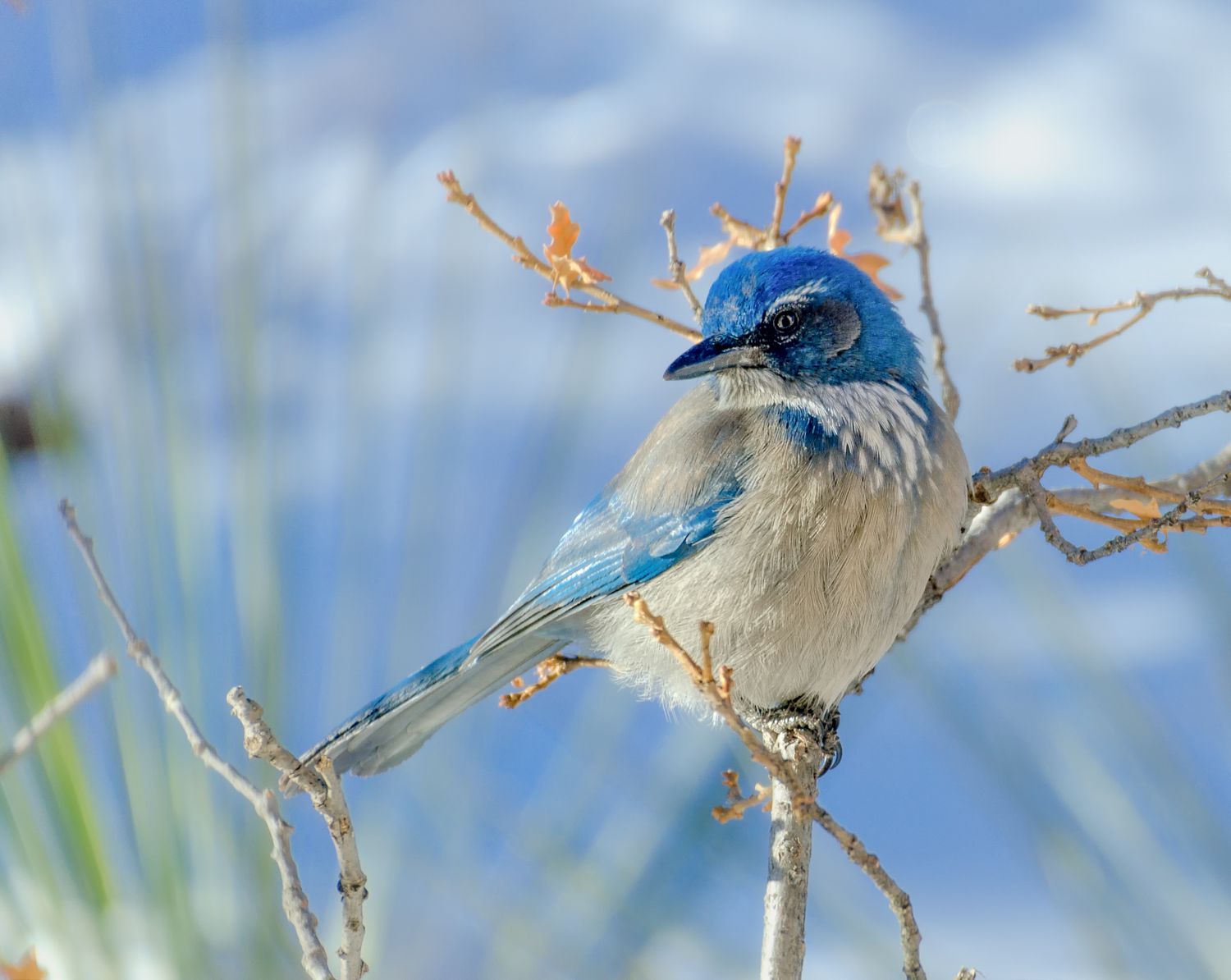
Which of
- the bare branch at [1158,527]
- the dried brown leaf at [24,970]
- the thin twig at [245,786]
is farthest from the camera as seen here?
the bare branch at [1158,527]

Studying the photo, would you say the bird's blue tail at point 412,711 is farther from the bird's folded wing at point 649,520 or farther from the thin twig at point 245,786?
the thin twig at point 245,786

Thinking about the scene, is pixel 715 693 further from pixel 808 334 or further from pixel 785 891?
pixel 808 334

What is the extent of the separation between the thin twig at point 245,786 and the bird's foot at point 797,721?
3.32ft

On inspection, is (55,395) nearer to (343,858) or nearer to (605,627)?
(605,627)

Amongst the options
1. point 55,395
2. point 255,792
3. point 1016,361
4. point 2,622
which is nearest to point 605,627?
point 1016,361

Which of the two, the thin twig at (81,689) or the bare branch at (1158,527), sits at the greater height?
the bare branch at (1158,527)

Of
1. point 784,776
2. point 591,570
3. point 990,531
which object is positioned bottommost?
point 784,776

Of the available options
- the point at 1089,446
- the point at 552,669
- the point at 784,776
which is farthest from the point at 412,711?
the point at 1089,446

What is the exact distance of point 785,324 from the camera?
2.23m

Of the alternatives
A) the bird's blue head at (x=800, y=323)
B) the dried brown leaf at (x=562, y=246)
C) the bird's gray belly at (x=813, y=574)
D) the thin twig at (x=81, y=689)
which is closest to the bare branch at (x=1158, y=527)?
the bird's gray belly at (x=813, y=574)

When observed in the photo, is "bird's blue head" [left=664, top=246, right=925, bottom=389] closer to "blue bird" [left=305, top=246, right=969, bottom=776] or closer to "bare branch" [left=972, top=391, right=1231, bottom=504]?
"blue bird" [left=305, top=246, right=969, bottom=776]

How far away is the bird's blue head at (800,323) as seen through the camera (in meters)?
2.19

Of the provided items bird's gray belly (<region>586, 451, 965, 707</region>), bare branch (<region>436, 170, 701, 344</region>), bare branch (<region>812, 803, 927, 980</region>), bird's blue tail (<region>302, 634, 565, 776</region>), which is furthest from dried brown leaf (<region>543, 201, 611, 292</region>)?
bare branch (<region>812, 803, 927, 980</region>)

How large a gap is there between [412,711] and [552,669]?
27cm
